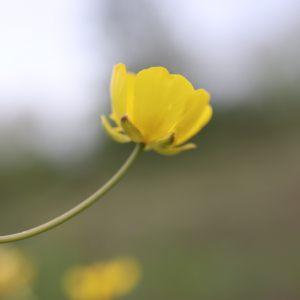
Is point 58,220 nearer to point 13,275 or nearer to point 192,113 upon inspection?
point 192,113

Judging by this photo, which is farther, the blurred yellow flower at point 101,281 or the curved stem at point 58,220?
the blurred yellow flower at point 101,281

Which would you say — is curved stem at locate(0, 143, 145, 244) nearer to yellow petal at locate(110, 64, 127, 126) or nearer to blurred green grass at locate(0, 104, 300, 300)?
yellow petal at locate(110, 64, 127, 126)

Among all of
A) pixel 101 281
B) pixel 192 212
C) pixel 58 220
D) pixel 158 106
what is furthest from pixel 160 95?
pixel 192 212

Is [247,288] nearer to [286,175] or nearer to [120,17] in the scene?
[286,175]

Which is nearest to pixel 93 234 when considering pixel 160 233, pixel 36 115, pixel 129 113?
pixel 160 233

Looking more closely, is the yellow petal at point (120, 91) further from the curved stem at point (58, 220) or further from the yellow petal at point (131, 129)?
the curved stem at point (58, 220)

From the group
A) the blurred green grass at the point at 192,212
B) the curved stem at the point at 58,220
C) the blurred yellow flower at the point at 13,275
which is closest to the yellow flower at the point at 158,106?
the curved stem at the point at 58,220

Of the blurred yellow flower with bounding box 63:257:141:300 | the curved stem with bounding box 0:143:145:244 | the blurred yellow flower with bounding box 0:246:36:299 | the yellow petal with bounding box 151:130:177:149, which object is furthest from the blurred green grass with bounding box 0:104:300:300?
the curved stem with bounding box 0:143:145:244
